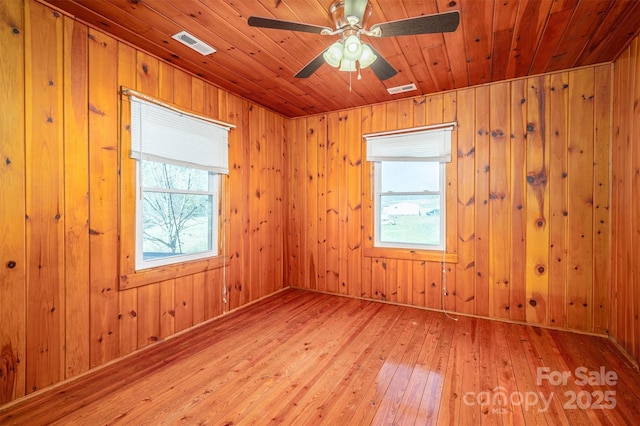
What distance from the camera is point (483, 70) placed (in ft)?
9.26

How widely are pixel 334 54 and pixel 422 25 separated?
2.00 feet

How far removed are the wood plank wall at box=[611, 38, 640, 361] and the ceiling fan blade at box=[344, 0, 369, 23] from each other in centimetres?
226

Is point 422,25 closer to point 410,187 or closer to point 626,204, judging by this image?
point 410,187

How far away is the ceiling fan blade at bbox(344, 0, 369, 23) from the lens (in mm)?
1612

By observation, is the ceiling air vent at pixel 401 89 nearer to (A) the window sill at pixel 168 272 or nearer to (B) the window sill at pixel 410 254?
(B) the window sill at pixel 410 254

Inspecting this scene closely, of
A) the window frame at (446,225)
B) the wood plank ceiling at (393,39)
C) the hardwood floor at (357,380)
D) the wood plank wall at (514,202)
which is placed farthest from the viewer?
the window frame at (446,225)

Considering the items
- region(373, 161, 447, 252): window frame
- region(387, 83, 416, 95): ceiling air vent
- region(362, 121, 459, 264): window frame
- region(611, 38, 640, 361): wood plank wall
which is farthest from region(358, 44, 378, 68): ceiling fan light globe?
region(611, 38, 640, 361): wood plank wall

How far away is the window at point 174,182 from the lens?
98.3 inches

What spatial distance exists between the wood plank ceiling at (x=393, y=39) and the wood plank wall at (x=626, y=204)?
297mm

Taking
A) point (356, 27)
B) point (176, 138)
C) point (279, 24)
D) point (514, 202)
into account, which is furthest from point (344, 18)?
point (514, 202)

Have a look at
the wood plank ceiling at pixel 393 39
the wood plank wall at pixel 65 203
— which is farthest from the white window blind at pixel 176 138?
the wood plank ceiling at pixel 393 39

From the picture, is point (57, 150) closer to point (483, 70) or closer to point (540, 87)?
point (483, 70)

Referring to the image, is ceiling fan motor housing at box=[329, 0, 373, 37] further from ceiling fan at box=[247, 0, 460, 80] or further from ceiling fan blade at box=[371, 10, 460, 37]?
ceiling fan blade at box=[371, 10, 460, 37]

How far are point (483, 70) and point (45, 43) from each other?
3591 mm
